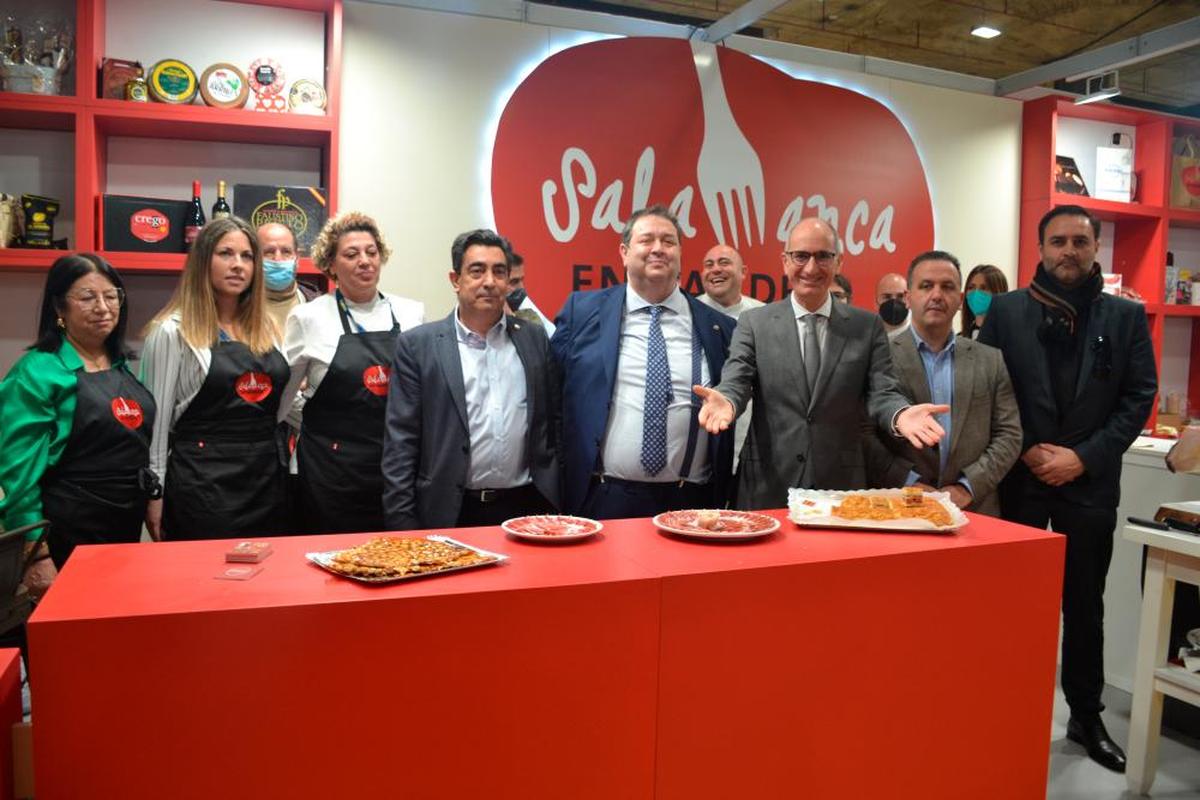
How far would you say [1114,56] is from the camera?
5.25 m

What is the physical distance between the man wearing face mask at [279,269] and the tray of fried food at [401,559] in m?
2.04

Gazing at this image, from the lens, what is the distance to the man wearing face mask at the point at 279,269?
346cm

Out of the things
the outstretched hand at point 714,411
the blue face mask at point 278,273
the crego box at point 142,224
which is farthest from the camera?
the crego box at point 142,224

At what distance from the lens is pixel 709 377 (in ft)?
9.00

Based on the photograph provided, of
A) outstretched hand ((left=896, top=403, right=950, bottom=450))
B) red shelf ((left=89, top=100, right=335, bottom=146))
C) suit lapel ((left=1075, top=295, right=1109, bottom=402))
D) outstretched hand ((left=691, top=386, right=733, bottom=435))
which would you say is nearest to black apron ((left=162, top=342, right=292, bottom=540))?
outstretched hand ((left=691, top=386, right=733, bottom=435))

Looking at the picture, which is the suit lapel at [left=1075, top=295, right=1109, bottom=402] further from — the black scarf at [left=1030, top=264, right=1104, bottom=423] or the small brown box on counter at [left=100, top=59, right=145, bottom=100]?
the small brown box on counter at [left=100, top=59, right=145, bottom=100]

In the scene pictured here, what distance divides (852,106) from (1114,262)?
249 cm

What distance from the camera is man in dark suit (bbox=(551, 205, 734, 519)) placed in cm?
263

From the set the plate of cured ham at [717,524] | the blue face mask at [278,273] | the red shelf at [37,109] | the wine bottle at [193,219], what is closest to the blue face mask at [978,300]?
the plate of cured ham at [717,524]

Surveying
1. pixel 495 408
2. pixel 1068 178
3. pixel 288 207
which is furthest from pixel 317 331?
pixel 1068 178

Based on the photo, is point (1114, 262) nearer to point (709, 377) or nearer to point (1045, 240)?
point (1045, 240)

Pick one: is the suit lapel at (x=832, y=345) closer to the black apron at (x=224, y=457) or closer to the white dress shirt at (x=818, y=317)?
the white dress shirt at (x=818, y=317)

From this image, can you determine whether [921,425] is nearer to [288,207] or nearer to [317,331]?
[317,331]

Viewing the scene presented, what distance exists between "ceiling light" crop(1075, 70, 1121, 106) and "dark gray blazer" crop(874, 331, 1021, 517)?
355 cm
